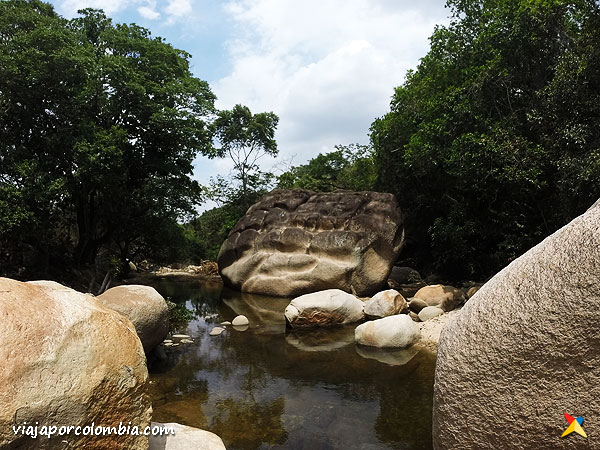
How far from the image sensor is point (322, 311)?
11750 millimetres

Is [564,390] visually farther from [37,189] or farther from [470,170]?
[37,189]

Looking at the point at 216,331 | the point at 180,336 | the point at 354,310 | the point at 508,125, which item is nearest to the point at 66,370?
the point at 180,336

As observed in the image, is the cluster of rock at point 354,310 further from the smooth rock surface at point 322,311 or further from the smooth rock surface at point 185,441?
the smooth rock surface at point 185,441

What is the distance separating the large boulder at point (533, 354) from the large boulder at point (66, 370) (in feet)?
→ 9.41

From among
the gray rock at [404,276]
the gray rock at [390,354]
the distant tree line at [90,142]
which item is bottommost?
the gray rock at [390,354]

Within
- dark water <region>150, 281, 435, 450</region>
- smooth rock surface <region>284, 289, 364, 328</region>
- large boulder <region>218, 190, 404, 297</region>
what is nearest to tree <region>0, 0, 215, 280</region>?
large boulder <region>218, 190, 404, 297</region>

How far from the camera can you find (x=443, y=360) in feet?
13.0

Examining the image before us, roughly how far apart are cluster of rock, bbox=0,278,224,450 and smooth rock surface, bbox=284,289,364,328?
8251 mm

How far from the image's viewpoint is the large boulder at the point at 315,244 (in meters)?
16.3

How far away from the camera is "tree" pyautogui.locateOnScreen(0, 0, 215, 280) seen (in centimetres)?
1494

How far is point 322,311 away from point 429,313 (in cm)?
317

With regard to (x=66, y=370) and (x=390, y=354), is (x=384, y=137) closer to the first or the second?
(x=390, y=354)

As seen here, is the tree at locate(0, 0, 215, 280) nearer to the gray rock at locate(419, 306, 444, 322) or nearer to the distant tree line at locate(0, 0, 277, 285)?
the distant tree line at locate(0, 0, 277, 285)

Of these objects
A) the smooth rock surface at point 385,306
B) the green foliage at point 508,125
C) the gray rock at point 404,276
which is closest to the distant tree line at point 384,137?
the green foliage at point 508,125
